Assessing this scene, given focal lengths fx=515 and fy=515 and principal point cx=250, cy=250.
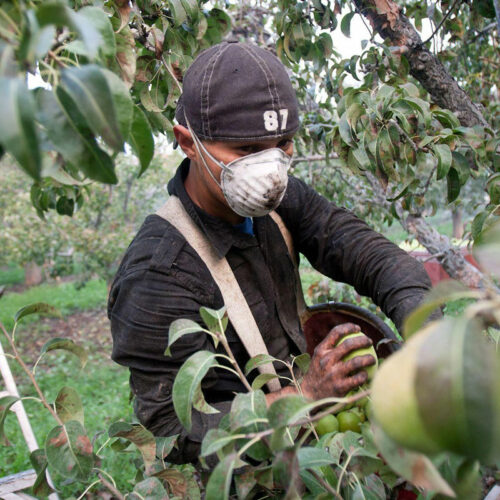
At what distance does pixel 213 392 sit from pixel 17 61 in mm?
1452

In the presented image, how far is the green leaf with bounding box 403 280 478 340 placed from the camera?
521 mm

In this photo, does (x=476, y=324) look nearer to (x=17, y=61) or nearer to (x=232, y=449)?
(x=232, y=449)

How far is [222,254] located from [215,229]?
10 cm

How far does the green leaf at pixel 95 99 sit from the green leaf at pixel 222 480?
0.43 metres

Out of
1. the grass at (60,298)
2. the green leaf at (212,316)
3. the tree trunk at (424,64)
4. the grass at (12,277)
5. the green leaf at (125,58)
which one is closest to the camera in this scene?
the green leaf at (212,316)

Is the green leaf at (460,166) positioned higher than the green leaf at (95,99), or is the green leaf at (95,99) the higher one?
the green leaf at (95,99)

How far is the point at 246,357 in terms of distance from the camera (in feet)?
6.05

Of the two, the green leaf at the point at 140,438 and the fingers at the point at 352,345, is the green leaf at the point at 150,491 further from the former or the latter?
the fingers at the point at 352,345

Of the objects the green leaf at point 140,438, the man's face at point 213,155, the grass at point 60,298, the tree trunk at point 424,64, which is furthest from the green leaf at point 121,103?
the grass at point 60,298

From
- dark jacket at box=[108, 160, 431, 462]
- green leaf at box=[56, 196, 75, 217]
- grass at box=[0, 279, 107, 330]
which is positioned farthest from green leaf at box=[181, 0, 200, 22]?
grass at box=[0, 279, 107, 330]

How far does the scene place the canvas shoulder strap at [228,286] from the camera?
1749 mm

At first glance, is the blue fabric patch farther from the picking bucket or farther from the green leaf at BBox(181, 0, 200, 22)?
the green leaf at BBox(181, 0, 200, 22)

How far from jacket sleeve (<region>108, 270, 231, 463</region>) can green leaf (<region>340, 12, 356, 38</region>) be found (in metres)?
1.27

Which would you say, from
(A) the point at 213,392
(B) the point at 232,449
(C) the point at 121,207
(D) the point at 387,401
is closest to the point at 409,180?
(A) the point at 213,392
